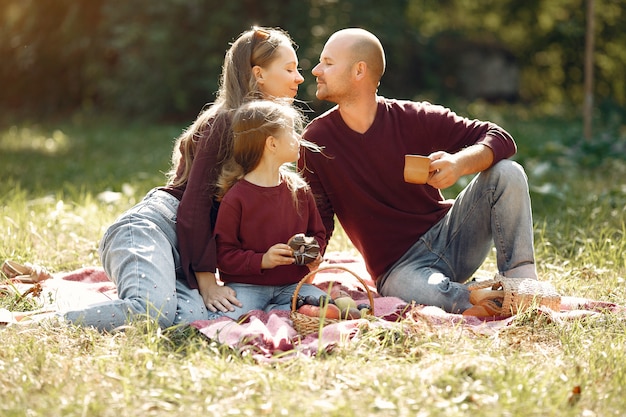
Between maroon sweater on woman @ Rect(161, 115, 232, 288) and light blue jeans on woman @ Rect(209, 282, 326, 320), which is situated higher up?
maroon sweater on woman @ Rect(161, 115, 232, 288)

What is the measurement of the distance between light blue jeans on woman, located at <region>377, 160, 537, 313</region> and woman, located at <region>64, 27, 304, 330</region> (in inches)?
33.1

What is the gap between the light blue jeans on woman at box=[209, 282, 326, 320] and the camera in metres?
3.56

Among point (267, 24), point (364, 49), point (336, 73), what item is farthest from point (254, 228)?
point (267, 24)

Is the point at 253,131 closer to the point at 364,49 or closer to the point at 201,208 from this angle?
the point at 201,208

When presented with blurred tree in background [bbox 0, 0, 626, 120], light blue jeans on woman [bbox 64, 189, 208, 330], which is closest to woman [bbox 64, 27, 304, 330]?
light blue jeans on woman [bbox 64, 189, 208, 330]

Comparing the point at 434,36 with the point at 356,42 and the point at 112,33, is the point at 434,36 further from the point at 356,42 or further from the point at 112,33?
the point at 356,42

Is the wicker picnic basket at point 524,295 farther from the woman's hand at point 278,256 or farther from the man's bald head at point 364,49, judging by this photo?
the man's bald head at point 364,49

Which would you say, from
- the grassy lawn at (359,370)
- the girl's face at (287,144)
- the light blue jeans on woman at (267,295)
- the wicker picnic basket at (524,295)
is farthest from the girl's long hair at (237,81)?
the wicker picnic basket at (524,295)

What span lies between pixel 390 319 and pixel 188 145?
123 cm

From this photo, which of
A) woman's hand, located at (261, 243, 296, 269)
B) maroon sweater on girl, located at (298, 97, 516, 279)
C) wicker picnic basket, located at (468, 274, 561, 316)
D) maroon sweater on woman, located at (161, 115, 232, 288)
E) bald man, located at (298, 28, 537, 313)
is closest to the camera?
wicker picnic basket, located at (468, 274, 561, 316)

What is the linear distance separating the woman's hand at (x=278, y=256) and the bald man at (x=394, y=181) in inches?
20.3

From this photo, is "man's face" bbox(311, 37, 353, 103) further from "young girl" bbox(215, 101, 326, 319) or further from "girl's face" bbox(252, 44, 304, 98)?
"young girl" bbox(215, 101, 326, 319)

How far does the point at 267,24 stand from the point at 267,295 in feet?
27.1

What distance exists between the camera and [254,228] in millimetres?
3561
